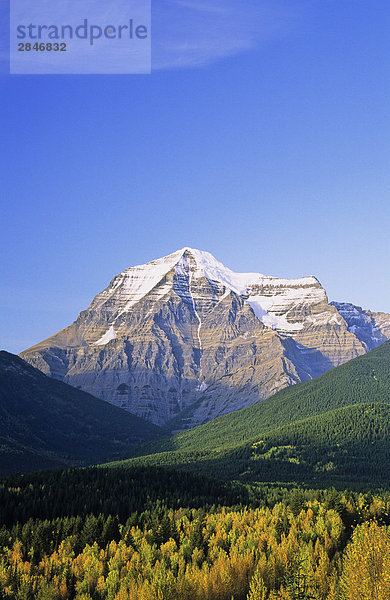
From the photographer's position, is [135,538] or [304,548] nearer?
[304,548]

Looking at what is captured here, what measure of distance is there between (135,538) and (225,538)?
976 inches

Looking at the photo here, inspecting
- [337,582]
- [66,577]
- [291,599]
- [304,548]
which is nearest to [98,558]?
[66,577]

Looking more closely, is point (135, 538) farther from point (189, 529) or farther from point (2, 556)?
point (2, 556)

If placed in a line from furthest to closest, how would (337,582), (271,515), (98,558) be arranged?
(271,515)
(98,558)
(337,582)

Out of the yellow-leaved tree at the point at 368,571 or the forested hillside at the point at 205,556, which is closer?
the yellow-leaved tree at the point at 368,571

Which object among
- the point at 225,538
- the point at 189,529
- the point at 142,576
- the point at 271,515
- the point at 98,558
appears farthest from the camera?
the point at 271,515

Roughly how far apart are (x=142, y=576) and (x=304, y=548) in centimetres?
3368

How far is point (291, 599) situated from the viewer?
9344 cm

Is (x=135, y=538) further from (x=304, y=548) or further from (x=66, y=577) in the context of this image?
(x=304, y=548)

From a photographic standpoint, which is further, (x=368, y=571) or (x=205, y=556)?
(x=205, y=556)

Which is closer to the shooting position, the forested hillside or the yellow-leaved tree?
the yellow-leaved tree

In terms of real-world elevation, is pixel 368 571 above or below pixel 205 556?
above

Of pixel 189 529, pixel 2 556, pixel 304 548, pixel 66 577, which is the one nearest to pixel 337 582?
pixel 304 548

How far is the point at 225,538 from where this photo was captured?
15738cm
